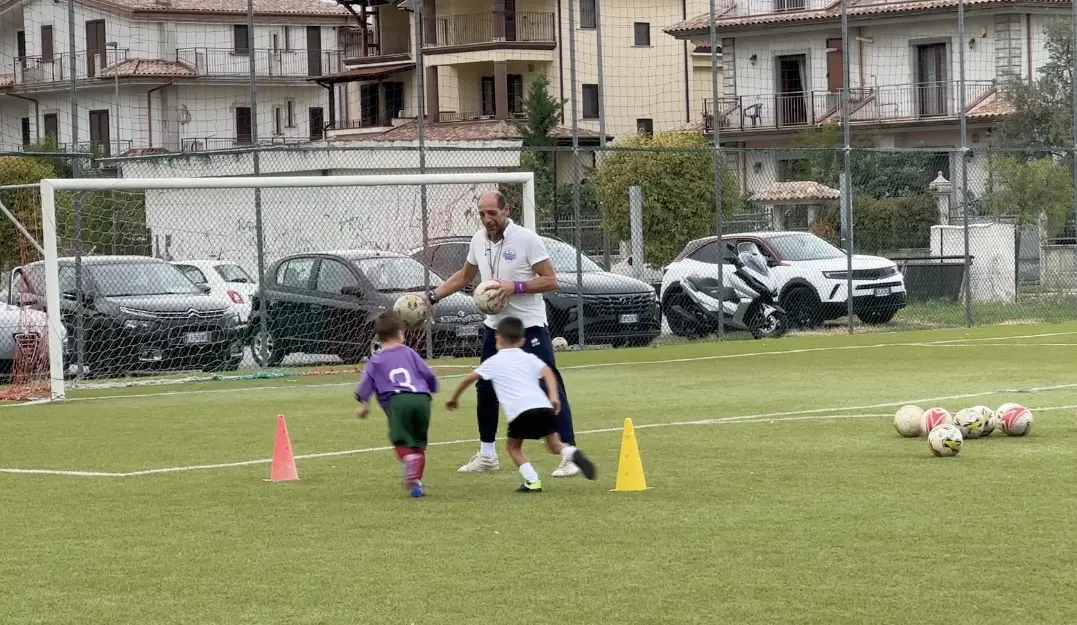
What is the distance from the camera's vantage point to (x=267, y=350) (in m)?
22.4

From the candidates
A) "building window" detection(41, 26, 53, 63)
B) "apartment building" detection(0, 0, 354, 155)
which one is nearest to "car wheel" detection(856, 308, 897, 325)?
"apartment building" detection(0, 0, 354, 155)

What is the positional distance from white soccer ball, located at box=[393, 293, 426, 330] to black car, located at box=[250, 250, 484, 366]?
1037 cm

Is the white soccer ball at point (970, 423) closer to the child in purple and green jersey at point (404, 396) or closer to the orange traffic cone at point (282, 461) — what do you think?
the child in purple and green jersey at point (404, 396)

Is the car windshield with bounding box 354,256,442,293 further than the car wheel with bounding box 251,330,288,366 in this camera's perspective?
Yes

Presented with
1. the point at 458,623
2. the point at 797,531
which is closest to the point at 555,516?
the point at 797,531

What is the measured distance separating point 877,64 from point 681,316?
23156mm

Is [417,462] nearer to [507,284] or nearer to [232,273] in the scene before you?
[507,284]

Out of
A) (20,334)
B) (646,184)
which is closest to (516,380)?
(20,334)

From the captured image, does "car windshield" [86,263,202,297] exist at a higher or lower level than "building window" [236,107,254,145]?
lower

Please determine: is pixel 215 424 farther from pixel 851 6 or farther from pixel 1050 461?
pixel 851 6

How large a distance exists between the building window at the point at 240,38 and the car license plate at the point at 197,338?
49.7 feet

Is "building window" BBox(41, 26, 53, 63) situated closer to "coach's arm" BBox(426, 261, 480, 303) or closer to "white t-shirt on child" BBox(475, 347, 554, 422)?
"coach's arm" BBox(426, 261, 480, 303)

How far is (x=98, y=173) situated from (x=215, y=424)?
9364mm

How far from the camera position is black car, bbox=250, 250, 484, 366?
74.3 feet
